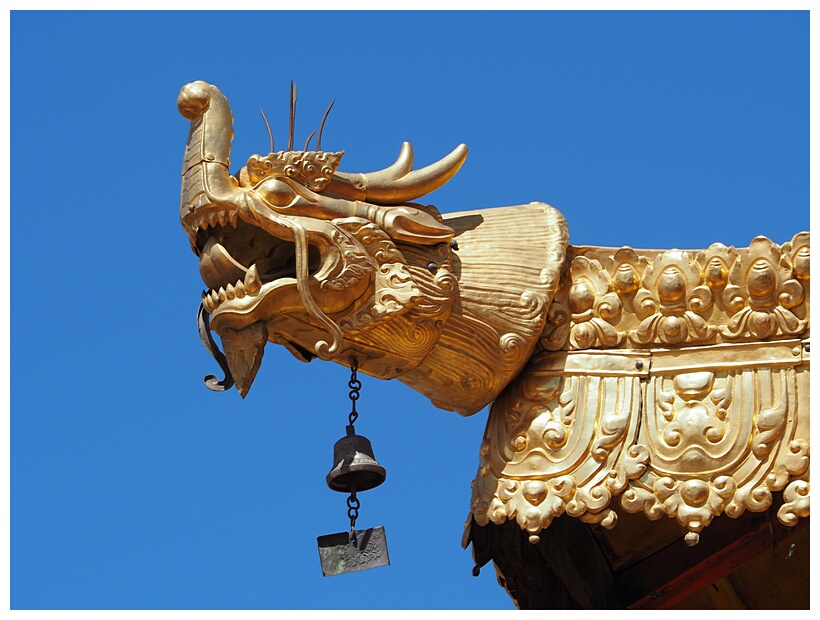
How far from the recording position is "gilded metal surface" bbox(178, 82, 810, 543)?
307 inches

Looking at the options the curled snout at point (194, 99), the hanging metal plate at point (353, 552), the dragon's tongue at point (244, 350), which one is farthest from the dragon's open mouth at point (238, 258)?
the hanging metal plate at point (353, 552)

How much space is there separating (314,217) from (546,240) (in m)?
1.09

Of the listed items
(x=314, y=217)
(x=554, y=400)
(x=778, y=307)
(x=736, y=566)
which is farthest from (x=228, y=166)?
(x=736, y=566)

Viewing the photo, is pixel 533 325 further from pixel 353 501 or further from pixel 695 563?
pixel 695 563

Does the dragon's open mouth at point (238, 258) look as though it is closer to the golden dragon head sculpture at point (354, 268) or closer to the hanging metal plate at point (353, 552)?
the golden dragon head sculpture at point (354, 268)

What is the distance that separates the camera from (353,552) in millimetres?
8094

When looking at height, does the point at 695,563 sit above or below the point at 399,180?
below

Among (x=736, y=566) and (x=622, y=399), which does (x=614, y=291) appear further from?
(x=736, y=566)

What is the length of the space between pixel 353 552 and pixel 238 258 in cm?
142

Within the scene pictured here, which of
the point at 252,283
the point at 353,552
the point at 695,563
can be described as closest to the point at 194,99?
the point at 252,283

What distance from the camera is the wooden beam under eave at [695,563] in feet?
28.7

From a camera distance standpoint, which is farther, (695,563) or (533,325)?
(695,563)

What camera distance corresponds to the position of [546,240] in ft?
27.3

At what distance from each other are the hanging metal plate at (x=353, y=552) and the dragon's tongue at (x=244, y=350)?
2.54ft
